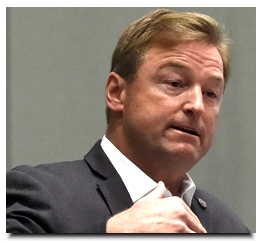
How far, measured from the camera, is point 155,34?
156 cm

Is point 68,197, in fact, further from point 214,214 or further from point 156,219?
point 214,214

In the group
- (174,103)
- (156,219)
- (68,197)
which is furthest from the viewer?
(174,103)

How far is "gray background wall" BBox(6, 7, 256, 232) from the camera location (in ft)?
4.85

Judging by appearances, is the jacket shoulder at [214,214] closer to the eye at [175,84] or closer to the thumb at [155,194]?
the thumb at [155,194]

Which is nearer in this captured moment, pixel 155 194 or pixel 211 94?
pixel 155 194

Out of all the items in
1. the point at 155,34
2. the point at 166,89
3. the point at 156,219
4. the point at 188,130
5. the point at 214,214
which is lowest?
the point at 214,214

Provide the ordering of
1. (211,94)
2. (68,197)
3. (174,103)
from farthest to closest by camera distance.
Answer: (211,94) → (174,103) → (68,197)

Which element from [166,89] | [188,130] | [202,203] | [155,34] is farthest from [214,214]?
[155,34]

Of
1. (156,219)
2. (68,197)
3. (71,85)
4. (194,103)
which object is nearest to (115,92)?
(71,85)

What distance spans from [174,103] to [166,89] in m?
0.05

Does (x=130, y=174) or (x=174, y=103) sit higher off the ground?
(x=174, y=103)

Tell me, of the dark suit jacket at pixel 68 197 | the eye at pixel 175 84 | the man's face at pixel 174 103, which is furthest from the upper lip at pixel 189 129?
the dark suit jacket at pixel 68 197
